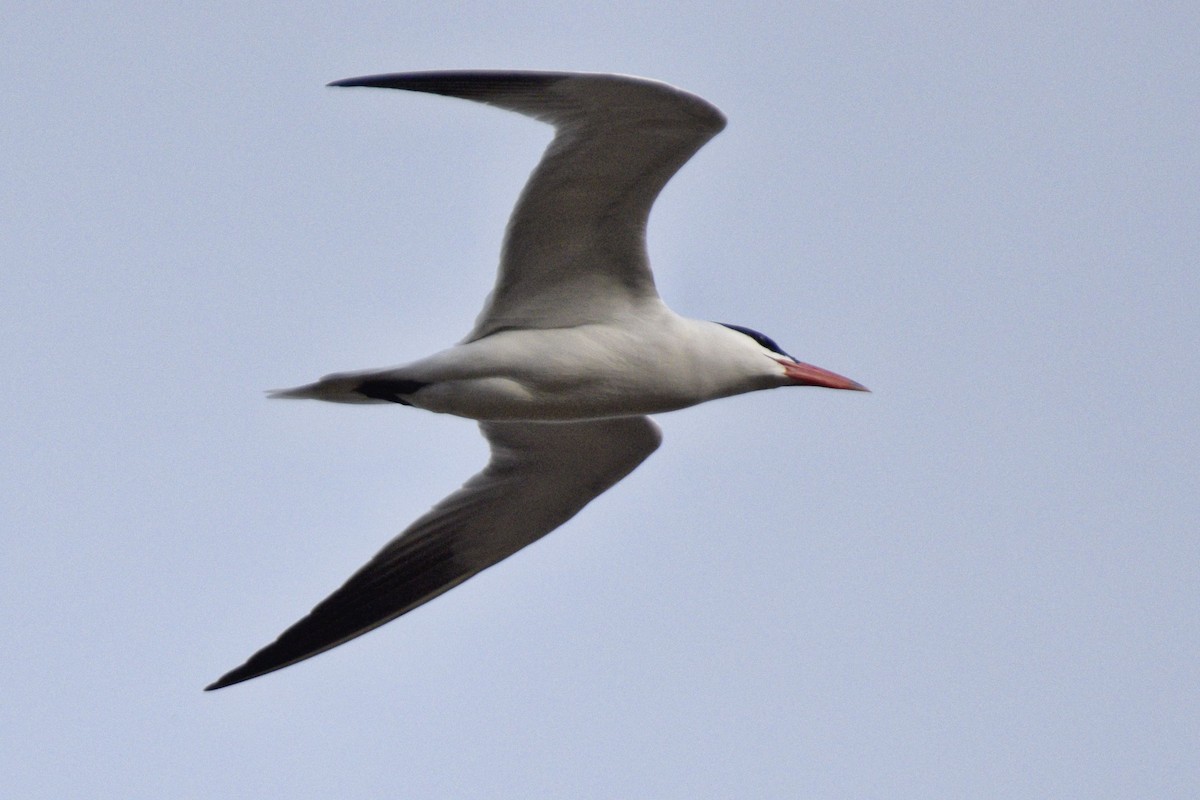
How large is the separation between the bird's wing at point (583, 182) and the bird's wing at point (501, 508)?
0.96 meters

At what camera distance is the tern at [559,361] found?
Answer: 23.8ft

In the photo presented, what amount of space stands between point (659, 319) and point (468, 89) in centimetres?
165

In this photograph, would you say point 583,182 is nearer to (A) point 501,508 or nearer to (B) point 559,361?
(B) point 559,361

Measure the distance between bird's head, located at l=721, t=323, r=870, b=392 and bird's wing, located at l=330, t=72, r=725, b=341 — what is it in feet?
2.38

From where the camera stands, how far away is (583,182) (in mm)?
7547

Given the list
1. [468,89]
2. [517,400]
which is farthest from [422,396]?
[468,89]

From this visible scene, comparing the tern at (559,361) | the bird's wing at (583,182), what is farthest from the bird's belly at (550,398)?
the bird's wing at (583,182)

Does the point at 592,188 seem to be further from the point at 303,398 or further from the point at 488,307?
the point at 303,398

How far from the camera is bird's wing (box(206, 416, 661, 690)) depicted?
8.80 metres

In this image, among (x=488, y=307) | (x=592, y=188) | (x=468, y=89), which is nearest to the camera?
(x=468, y=89)

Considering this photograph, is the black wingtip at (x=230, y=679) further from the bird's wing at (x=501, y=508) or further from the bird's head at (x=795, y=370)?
the bird's head at (x=795, y=370)

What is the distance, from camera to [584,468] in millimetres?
9016

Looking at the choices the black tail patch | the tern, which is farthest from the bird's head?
the black tail patch

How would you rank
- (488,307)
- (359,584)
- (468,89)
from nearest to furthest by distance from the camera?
(468,89)
(488,307)
(359,584)
